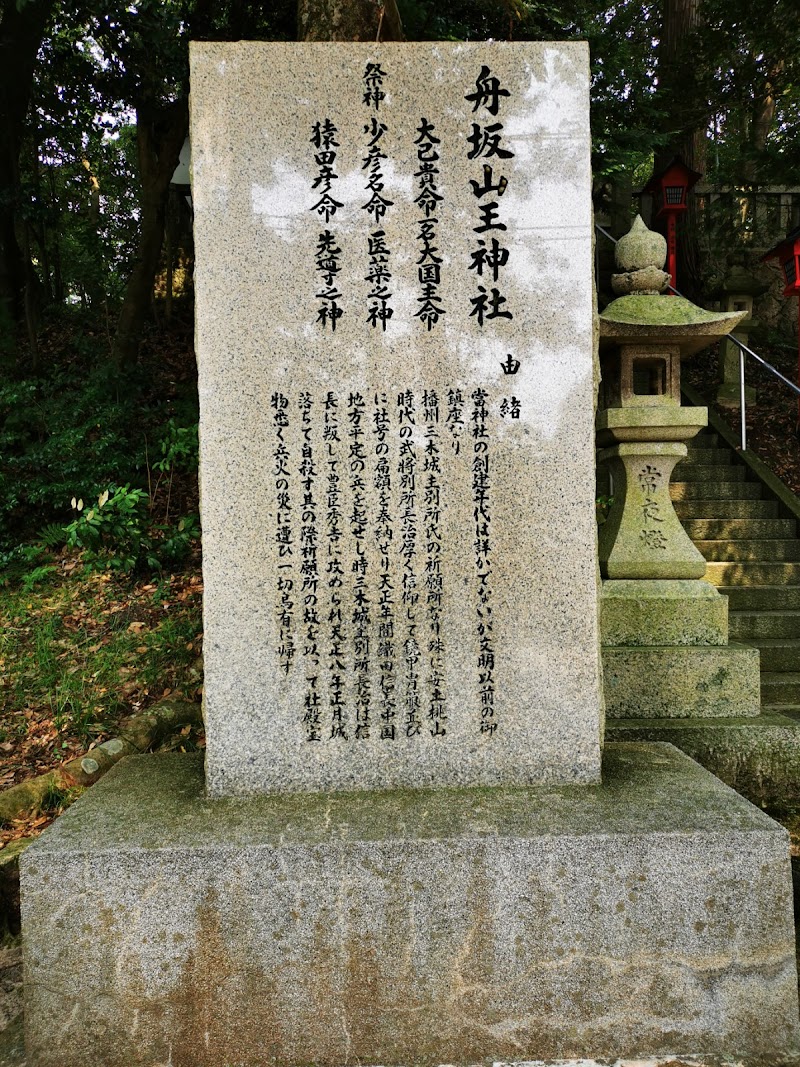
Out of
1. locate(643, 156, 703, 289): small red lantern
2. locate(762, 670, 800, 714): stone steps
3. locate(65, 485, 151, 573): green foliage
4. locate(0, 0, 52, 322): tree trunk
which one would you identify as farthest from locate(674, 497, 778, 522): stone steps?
locate(0, 0, 52, 322): tree trunk

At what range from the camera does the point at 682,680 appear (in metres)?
3.93

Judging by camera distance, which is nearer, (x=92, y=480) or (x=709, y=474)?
(x=92, y=480)

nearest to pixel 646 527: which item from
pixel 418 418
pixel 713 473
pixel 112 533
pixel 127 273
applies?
pixel 418 418

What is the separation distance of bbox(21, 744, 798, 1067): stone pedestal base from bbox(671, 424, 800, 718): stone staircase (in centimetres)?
284

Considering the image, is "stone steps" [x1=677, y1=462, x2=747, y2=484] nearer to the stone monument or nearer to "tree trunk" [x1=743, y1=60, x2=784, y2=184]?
"tree trunk" [x1=743, y1=60, x2=784, y2=184]

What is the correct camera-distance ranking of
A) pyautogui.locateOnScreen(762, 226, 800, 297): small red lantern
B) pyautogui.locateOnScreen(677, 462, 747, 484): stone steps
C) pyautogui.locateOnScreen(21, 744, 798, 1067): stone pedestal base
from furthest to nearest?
pyautogui.locateOnScreen(762, 226, 800, 297): small red lantern < pyautogui.locateOnScreen(677, 462, 747, 484): stone steps < pyautogui.locateOnScreen(21, 744, 798, 1067): stone pedestal base

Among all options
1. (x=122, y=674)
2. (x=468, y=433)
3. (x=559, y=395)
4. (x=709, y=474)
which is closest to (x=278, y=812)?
(x=468, y=433)

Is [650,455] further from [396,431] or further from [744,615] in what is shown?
[396,431]

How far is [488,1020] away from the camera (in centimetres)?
229

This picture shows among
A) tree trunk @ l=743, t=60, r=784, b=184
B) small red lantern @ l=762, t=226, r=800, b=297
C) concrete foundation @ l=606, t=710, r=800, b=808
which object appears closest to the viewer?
concrete foundation @ l=606, t=710, r=800, b=808

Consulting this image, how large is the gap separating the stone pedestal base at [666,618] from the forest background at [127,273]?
8.26 ft

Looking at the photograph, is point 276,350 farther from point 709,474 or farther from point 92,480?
point 709,474

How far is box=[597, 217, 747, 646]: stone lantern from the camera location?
158 inches

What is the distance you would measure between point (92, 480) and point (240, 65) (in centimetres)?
454
